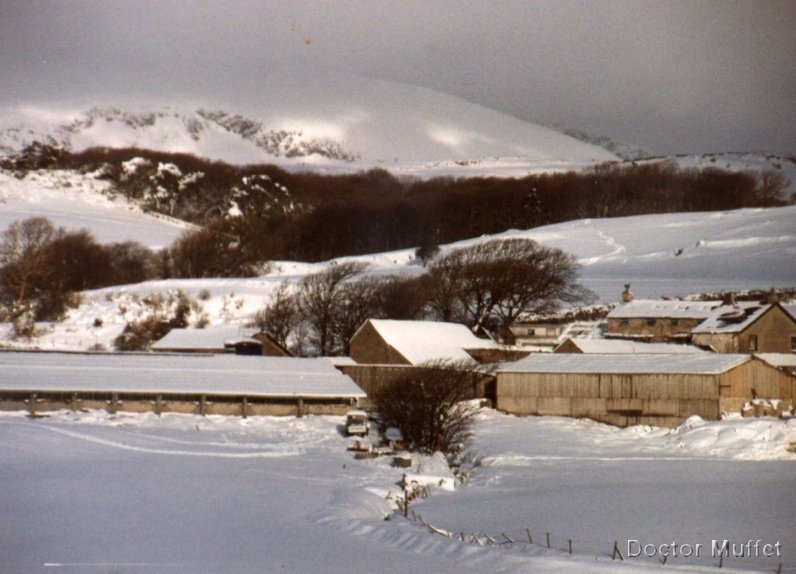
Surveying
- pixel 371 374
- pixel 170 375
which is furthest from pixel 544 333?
pixel 170 375

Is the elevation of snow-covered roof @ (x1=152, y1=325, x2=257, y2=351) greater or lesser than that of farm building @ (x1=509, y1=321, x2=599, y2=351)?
lesser

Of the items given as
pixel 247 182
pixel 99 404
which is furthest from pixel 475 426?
pixel 247 182

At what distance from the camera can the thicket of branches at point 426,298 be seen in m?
64.8

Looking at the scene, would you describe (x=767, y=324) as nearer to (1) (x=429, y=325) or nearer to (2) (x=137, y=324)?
(1) (x=429, y=325)

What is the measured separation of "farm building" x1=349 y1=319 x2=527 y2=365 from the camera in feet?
170

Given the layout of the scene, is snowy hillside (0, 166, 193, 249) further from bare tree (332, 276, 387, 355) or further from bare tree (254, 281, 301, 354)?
bare tree (332, 276, 387, 355)

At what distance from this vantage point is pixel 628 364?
4438cm

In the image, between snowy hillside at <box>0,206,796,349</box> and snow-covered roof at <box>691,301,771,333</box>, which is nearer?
snow-covered roof at <box>691,301,771,333</box>

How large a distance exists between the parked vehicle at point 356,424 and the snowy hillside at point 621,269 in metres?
31.2

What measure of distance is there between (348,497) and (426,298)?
44.1m

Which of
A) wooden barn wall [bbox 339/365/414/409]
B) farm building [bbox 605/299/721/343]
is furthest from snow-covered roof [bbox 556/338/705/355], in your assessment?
wooden barn wall [bbox 339/365/414/409]

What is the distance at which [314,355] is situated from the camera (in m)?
63.4

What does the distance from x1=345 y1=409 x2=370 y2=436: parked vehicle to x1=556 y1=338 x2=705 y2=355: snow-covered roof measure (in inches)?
665

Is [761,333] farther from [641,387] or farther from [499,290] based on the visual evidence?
[499,290]
